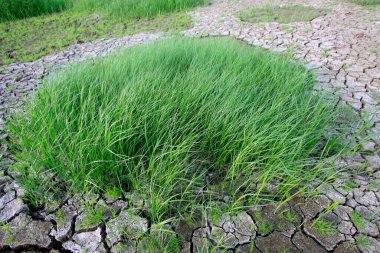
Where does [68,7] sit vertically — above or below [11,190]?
above

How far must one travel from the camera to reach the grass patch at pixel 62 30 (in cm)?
407

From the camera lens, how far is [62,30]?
15.7 feet

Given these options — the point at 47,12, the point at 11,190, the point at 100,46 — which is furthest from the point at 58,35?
the point at 11,190

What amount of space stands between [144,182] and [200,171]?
0.37 metres

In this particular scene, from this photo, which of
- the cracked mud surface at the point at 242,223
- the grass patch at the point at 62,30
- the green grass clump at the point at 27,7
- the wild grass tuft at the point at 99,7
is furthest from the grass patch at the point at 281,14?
the green grass clump at the point at 27,7

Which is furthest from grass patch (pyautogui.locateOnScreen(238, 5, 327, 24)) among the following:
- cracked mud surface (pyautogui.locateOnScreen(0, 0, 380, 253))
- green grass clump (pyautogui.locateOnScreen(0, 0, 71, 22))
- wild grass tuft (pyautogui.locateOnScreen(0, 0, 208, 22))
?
green grass clump (pyautogui.locateOnScreen(0, 0, 71, 22))

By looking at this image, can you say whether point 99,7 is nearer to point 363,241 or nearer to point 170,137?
point 170,137

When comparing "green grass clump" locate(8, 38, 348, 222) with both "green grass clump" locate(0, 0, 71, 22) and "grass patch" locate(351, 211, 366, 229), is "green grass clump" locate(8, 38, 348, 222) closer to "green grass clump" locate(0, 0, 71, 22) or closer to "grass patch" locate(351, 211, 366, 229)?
"grass patch" locate(351, 211, 366, 229)

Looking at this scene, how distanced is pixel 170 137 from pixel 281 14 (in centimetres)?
396

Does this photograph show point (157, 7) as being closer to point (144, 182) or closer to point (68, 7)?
point (68, 7)

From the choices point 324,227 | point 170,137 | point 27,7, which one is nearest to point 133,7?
point 27,7

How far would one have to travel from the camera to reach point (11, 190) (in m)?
1.74

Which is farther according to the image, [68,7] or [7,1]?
[68,7]

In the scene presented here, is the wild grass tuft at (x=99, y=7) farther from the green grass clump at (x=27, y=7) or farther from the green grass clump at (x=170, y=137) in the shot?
the green grass clump at (x=170, y=137)
